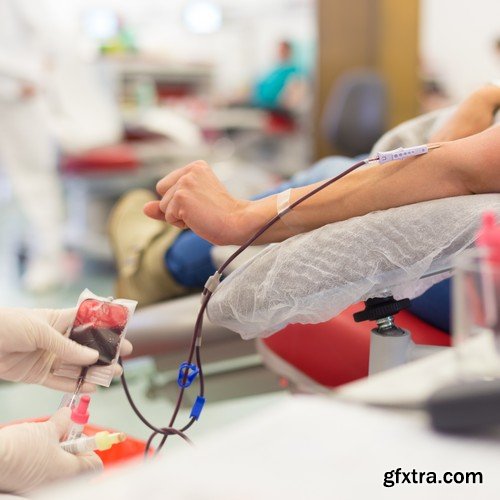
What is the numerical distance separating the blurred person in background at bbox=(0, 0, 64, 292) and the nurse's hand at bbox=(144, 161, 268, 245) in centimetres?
204

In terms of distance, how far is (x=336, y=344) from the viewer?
3.80 feet

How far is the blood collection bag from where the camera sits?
82 cm

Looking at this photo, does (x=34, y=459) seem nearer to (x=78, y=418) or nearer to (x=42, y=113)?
(x=78, y=418)

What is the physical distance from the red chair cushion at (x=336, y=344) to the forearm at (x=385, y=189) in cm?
29

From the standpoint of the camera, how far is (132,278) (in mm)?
1653

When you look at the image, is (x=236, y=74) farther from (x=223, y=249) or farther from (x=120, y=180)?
(x=223, y=249)

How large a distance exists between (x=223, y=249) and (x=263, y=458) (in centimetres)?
90

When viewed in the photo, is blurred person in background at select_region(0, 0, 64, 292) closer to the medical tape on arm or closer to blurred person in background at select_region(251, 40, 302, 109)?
the medical tape on arm

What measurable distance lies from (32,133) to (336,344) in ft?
7.05

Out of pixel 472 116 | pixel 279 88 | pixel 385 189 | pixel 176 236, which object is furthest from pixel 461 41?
pixel 385 189

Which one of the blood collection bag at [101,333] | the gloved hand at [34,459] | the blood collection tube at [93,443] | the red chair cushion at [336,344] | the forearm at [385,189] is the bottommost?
the red chair cushion at [336,344]

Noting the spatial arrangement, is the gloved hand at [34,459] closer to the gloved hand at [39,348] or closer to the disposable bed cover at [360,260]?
the gloved hand at [39,348]

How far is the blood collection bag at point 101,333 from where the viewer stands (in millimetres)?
822

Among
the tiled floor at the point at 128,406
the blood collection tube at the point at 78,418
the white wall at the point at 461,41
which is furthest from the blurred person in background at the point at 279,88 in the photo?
the blood collection tube at the point at 78,418
